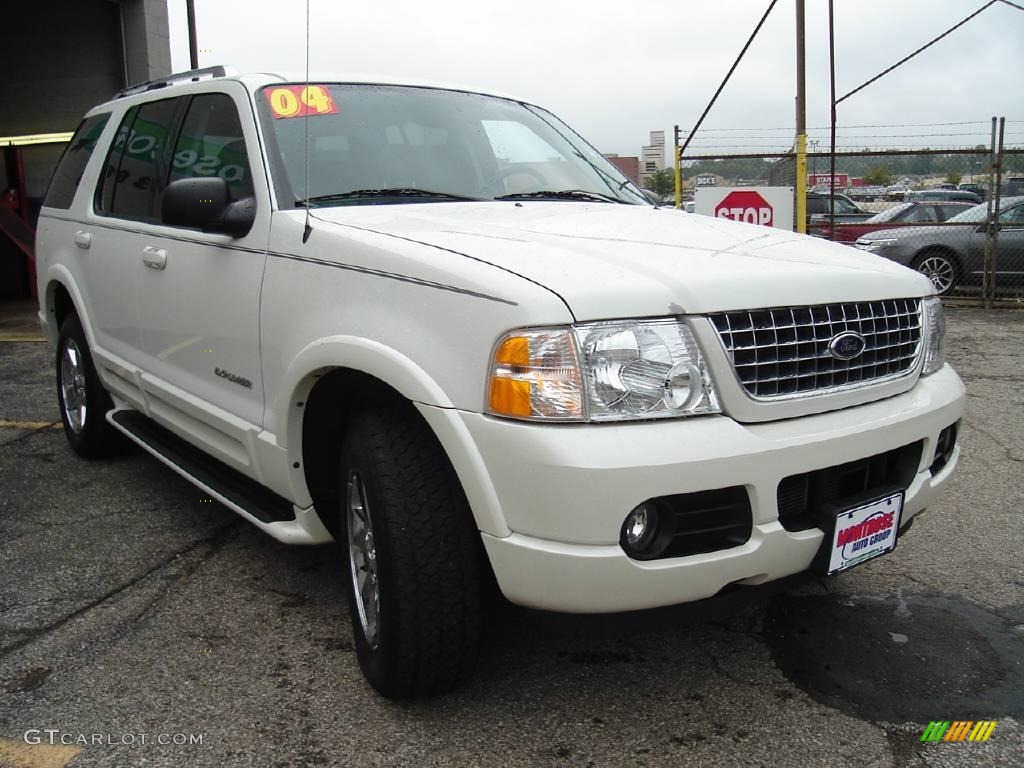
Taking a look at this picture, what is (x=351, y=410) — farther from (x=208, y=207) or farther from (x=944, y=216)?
(x=944, y=216)

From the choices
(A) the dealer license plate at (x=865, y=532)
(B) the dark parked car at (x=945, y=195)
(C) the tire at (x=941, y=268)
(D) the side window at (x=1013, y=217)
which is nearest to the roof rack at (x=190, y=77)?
(A) the dealer license plate at (x=865, y=532)

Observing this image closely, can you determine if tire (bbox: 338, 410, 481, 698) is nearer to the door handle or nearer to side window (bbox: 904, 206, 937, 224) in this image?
the door handle

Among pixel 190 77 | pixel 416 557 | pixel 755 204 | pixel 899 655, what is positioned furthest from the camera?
pixel 755 204

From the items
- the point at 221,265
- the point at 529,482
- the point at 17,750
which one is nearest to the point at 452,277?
the point at 529,482

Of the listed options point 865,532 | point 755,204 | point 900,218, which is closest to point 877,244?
point 900,218

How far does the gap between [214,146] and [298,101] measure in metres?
0.40

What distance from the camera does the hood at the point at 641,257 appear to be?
2.27 metres

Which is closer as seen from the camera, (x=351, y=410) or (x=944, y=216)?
(x=351, y=410)

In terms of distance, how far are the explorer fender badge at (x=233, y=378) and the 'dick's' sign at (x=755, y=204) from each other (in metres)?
6.25

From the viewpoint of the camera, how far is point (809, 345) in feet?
8.07

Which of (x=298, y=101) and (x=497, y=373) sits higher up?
(x=298, y=101)

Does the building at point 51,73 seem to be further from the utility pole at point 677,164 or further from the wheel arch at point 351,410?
the wheel arch at point 351,410

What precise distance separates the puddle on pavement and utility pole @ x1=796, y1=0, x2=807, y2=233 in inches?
304

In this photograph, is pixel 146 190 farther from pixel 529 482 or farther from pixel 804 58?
pixel 804 58
